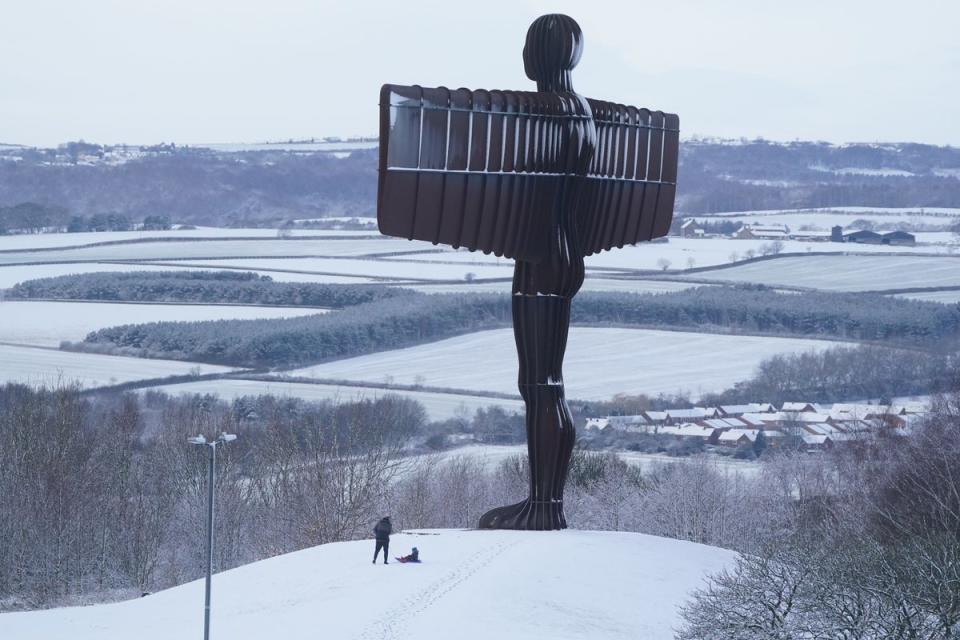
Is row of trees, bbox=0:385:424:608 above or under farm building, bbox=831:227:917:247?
under

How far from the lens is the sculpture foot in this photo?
40.1 metres

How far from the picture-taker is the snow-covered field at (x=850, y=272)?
11775cm

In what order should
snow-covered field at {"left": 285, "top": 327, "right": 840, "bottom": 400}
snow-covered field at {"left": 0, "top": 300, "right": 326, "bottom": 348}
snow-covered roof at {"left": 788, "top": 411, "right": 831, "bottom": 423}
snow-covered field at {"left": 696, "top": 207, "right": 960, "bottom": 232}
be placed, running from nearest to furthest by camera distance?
snow-covered roof at {"left": 788, "top": 411, "right": 831, "bottom": 423}, snow-covered field at {"left": 285, "top": 327, "right": 840, "bottom": 400}, snow-covered field at {"left": 0, "top": 300, "right": 326, "bottom": 348}, snow-covered field at {"left": 696, "top": 207, "right": 960, "bottom": 232}

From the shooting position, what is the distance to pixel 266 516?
61.3 meters

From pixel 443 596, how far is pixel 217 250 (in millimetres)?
102495

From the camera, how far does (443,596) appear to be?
3469cm

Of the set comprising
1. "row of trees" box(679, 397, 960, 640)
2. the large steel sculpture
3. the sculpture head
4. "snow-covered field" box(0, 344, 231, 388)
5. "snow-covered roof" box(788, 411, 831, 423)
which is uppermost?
the sculpture head

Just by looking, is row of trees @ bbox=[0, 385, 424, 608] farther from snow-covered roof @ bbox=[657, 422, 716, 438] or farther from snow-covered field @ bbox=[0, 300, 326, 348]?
snow-covered field @ bbox=[0, 300, 326, 348]

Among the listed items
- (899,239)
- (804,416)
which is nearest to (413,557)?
(804,416)

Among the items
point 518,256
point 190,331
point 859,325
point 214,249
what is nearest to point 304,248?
point 214,249

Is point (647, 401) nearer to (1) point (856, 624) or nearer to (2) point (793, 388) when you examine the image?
(2) point (793, 388)

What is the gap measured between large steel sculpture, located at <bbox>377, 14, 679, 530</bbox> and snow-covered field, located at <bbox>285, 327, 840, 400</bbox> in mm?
46417

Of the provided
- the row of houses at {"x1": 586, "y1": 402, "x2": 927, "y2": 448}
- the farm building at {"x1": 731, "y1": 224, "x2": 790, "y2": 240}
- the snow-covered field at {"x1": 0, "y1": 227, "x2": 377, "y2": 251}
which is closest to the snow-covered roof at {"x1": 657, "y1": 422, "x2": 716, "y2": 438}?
the row of houses at {"x1": 586, "y1": 402, "x2": 927, "y2": 448}

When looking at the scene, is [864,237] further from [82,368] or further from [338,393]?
[82,368]
